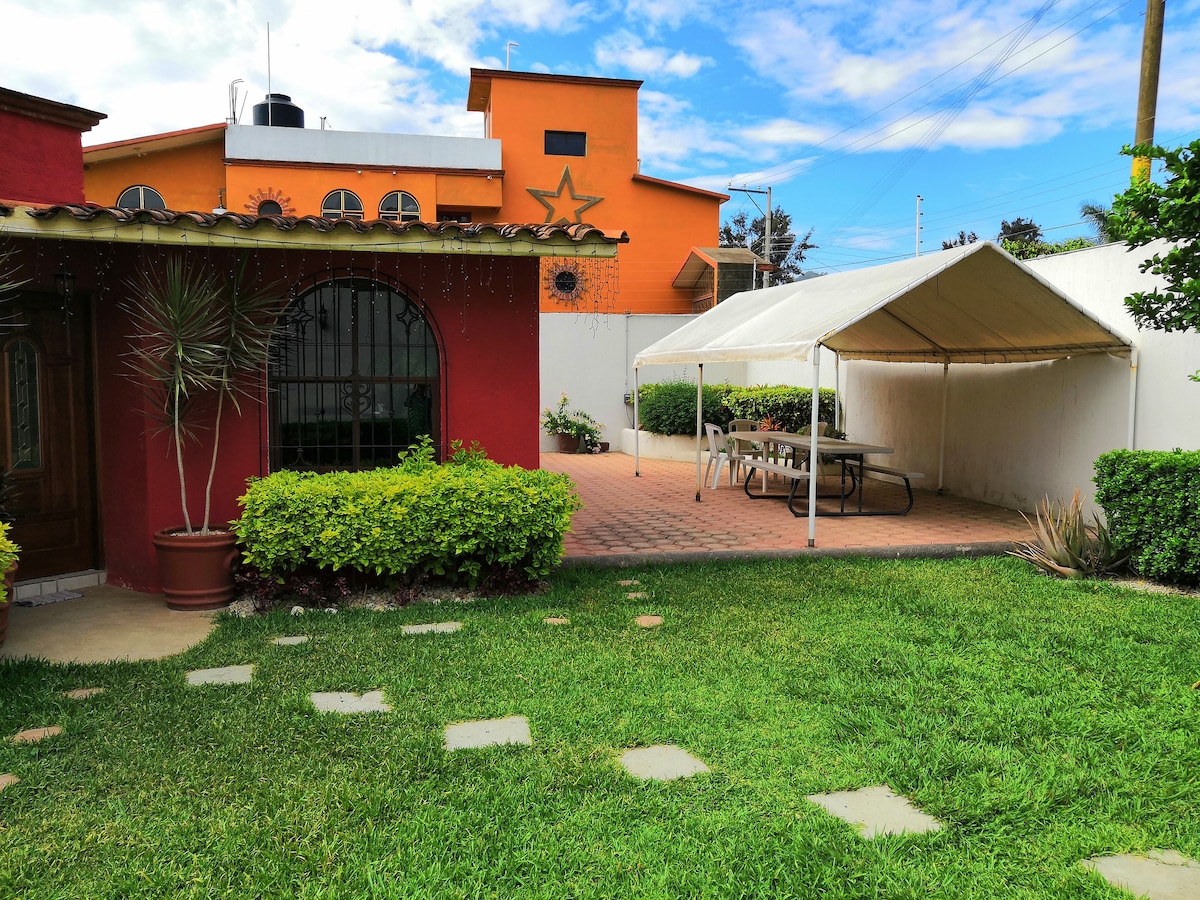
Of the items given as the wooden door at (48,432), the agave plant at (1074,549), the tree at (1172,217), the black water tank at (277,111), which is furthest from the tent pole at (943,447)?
the black water tank at (277,111)

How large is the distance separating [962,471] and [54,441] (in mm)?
9923

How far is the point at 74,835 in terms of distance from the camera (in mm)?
2863

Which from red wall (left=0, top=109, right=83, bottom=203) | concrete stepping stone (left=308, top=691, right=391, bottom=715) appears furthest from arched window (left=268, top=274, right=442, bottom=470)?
concrete stepping stone (left=308, top=691, right=391, bottom=715)

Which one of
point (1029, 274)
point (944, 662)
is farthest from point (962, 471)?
point (944, 662)

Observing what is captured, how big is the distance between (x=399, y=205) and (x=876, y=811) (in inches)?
785

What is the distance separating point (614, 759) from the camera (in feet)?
11.4

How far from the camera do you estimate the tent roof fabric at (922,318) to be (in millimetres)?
7480

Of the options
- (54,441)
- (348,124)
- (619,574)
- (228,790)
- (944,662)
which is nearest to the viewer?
(228,790)

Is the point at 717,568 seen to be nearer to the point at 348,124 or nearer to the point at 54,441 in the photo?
the point at 54,441

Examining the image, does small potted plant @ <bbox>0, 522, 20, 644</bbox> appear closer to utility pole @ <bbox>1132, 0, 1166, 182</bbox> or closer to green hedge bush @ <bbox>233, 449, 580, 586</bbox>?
green hedge bush @ <bbox>233, 449, 580, 586</bbox>

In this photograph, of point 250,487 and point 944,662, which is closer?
point 944,662

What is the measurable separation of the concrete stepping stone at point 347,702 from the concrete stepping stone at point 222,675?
0.50 m

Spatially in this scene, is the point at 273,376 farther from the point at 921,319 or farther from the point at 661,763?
the point at 921,319

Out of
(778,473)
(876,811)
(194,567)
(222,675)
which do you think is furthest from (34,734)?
(778,473)
